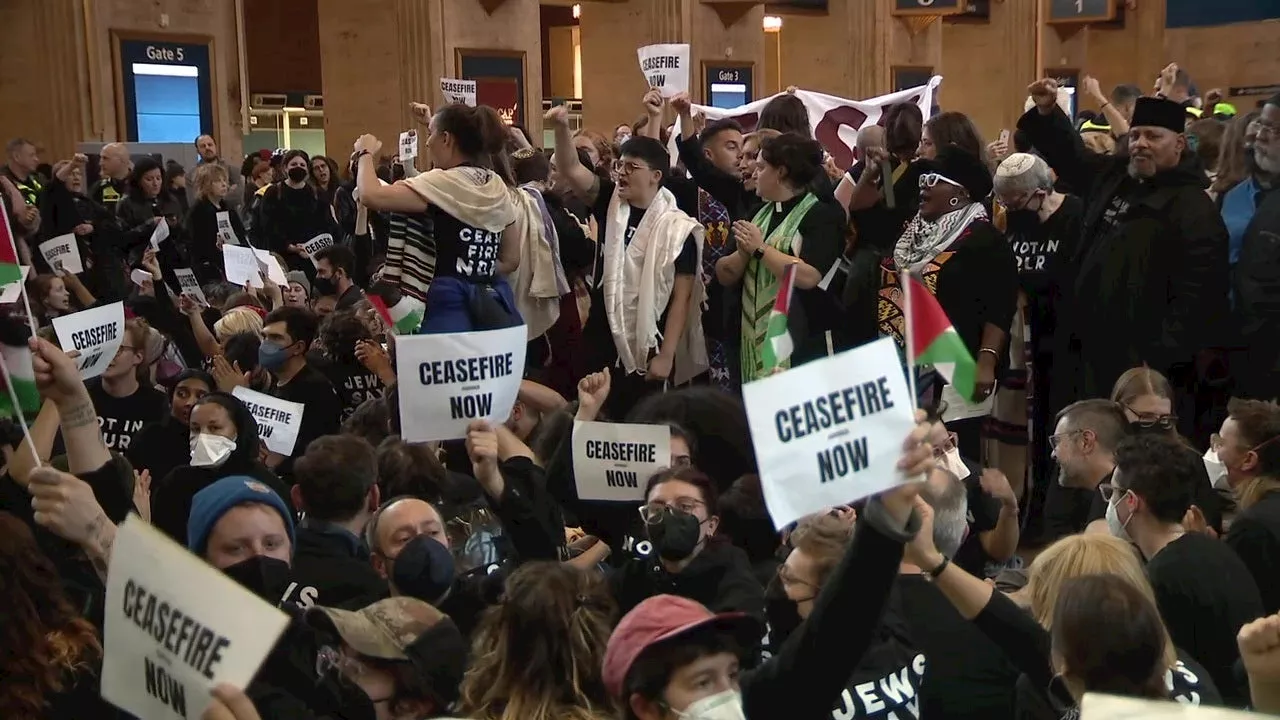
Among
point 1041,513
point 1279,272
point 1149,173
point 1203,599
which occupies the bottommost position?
point 1041,513

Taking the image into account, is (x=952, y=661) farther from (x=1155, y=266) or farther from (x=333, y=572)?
(x=1155, y=266)

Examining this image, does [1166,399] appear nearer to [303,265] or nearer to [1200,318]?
[1200,318]

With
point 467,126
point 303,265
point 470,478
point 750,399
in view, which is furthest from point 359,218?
point 750,399

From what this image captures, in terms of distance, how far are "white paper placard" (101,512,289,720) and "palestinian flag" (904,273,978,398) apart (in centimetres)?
130

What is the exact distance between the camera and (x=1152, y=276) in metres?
6.56

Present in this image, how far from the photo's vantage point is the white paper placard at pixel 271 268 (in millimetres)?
9039

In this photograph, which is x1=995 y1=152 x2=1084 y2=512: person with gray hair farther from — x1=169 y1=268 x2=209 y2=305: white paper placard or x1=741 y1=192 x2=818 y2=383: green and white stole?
x1=169 y1=268 x2=209 y2=305: white paper placard

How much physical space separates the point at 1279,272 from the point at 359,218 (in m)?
6.02

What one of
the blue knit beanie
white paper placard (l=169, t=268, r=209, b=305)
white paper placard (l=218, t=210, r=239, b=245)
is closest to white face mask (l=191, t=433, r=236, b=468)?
the blue knit beanie

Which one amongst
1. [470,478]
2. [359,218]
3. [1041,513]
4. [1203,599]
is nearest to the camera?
[1203,599]

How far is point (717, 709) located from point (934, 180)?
455cm

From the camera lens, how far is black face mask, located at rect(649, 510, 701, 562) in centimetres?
371

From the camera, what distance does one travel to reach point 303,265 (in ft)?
36.6

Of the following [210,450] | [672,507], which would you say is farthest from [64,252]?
[672,507]
